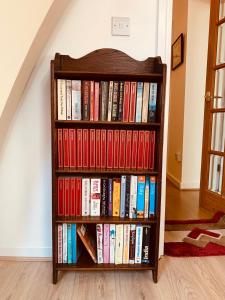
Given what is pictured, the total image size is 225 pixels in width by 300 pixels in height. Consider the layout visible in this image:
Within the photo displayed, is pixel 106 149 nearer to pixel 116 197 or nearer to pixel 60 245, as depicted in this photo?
pixel 116 197

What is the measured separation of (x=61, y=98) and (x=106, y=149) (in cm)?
37

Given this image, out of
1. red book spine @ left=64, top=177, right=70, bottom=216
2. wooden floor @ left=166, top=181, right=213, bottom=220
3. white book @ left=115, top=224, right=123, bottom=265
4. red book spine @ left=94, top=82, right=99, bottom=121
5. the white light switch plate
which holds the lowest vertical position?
wooden floor @ left=166, top=181, right=213, bottom=220

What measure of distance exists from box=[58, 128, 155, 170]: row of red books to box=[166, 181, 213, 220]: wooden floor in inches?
45.2

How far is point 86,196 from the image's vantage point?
141 centimetres

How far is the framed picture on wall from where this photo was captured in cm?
313

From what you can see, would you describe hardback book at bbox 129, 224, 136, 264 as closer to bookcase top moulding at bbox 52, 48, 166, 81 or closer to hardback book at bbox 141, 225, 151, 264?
hardback book at bbox 141, 225, 151, 264

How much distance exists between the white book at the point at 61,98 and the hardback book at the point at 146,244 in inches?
30.6

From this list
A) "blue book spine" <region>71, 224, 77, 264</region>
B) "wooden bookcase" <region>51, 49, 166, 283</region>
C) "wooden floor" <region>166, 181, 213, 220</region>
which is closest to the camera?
"wooden bookcase" <region>51, 49, 166, 283</region>

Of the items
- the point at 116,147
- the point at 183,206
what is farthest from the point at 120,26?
the point at 183,206

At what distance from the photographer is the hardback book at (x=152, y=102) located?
4.48 feet

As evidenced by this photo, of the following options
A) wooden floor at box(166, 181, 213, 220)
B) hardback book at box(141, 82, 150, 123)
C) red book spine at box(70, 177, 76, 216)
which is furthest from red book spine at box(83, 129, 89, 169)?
wooden floor at box(166, 181, 213, 220)

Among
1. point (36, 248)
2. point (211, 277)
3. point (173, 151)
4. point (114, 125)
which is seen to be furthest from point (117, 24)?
point (173, 151)

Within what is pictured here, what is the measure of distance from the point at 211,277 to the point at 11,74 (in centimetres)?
157

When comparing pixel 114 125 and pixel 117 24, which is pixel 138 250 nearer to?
pixel 114 125
